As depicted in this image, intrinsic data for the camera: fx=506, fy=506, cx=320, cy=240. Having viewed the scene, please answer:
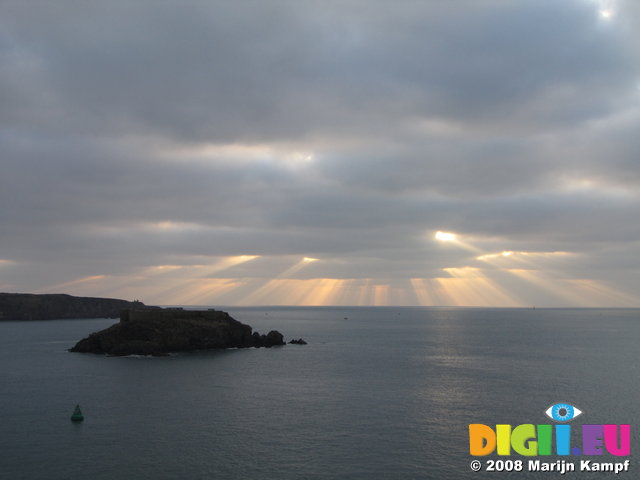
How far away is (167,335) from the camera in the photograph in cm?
13712

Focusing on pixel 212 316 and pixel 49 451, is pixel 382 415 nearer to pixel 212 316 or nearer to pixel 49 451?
pixel 49 451

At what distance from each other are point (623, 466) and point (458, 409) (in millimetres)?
23168

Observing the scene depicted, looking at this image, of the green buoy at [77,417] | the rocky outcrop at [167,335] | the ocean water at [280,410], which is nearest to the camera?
the ocean water at [280,410]

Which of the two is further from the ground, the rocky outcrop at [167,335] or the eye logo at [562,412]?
the rocky outcrop at [167,335]

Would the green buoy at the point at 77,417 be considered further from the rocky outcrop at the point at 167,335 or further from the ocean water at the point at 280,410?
the rocky outcrop at the point at 167,335

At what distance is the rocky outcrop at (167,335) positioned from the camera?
130 metres

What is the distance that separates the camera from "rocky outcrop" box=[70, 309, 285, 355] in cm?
13012

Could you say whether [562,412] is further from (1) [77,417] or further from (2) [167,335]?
(2) [167,335]
